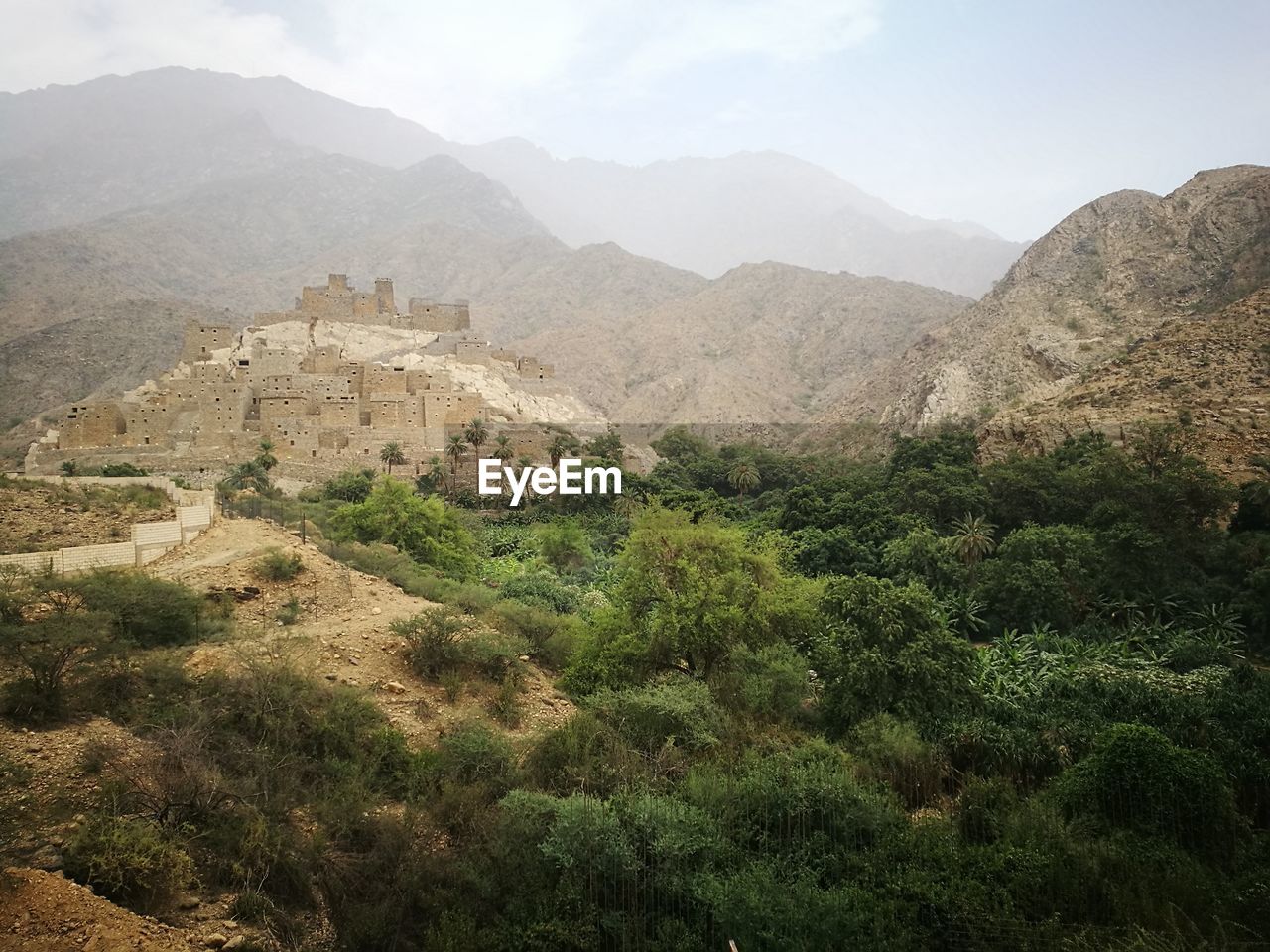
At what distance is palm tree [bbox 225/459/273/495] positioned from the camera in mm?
36312

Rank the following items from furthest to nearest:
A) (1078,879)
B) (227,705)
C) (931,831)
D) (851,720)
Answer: (851,720) → (227,705) → (931,831) → (1078,879)

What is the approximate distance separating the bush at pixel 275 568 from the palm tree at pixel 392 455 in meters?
25.9

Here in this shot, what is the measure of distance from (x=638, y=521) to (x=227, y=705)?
1094 cm

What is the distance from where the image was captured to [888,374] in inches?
3130

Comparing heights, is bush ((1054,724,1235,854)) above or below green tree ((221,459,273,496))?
below

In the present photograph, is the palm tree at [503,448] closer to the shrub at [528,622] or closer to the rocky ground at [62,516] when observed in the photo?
the rocky ground at [62,516]

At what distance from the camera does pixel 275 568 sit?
Answer: 733 inches

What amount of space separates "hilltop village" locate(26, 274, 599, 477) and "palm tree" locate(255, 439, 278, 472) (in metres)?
0.70

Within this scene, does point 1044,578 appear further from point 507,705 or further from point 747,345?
point 747,345

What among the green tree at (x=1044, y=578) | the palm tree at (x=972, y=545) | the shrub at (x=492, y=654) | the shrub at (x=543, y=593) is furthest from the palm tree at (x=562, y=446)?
the shrub at (x=492, y=654)

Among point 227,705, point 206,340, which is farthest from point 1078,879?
point 206,340

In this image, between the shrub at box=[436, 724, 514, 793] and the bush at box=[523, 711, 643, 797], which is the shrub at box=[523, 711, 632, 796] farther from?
the shrub at box=[436, 724, 514, 793]

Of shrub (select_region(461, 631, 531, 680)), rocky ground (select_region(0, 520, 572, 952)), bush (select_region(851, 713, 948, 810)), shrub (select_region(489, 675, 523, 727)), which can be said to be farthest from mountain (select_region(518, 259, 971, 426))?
bush (select_region(851, 713, 948, 810))

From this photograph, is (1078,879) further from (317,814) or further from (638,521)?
(638,521)
